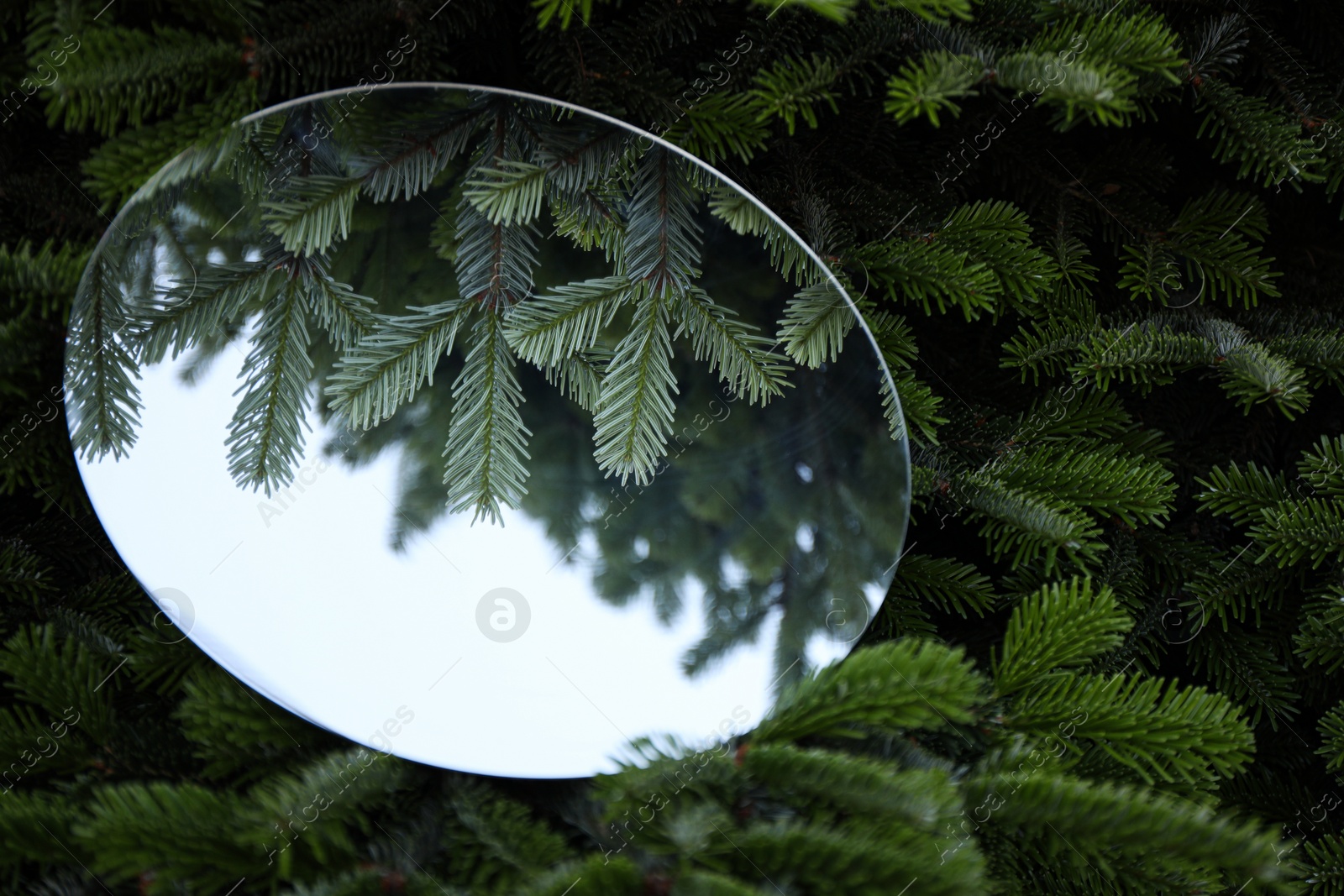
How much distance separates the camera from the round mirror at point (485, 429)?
0.52m

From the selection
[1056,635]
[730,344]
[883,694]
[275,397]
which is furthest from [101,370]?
[1056,635]

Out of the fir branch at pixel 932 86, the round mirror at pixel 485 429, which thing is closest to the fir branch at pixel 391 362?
the round mirror at pixel 485 429

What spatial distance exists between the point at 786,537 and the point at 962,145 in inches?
14.4

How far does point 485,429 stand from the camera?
1.77 ft

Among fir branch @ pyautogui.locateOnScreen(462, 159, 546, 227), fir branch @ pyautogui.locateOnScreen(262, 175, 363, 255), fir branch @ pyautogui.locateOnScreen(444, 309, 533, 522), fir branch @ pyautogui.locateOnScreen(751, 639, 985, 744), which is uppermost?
fir branch @ pyautogui.locateOnScreen(262, 175, 363, 255)

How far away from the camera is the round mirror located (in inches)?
20.3

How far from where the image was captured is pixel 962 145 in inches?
27.5

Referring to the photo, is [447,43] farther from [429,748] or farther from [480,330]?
[429,748]

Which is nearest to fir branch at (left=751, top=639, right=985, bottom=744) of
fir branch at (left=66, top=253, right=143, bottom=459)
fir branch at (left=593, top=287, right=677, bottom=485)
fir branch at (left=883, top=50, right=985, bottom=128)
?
fir branch at (left=593, top=287, right=677, bottom=485)

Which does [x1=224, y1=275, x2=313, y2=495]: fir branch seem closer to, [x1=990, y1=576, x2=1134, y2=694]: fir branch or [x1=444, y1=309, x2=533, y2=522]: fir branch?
[x1=444, y1=309, x2=533, y2=522]: fir branch

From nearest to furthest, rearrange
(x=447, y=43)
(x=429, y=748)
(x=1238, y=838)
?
(x=1238, y=838) → (x=429, y=748) → (x=447, y=43)

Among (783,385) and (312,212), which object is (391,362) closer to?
(312,212)

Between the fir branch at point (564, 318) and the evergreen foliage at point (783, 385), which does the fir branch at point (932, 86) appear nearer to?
the evergreen foliage at point (783, 385)

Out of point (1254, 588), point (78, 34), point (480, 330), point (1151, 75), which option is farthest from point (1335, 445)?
point (78, 34)
